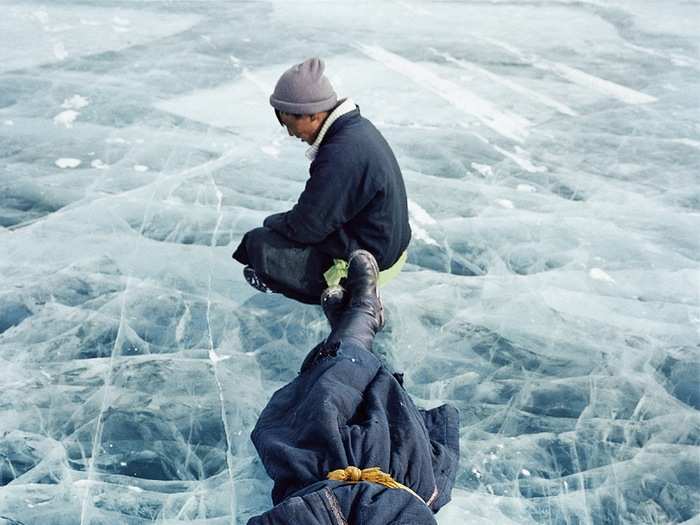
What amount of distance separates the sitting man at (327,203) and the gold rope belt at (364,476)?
0.84 meters

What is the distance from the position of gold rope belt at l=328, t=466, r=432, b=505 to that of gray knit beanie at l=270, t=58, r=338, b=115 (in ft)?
3.35

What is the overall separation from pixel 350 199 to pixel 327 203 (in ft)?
0.23

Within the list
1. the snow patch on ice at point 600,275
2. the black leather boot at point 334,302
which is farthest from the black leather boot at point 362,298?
the snow patch on ice at point 600,275

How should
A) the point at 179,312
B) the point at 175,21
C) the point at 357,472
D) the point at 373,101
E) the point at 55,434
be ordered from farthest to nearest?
the point at 175,21, the point at 373,101, the point at 179,312, the point at 55,434, the point at 357,472

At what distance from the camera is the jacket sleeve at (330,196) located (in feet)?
6.60

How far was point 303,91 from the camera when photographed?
6.50 ft

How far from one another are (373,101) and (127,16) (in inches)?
85.4

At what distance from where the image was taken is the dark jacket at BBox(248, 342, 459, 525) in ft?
4.53

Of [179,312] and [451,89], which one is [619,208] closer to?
[451,89]

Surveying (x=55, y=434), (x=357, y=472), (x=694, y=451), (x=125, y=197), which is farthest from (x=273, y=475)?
(x=125, y=197)

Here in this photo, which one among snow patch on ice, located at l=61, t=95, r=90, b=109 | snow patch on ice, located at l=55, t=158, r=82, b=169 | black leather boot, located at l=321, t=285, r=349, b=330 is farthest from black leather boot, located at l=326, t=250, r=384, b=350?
snow patch on ice, located at l=61, t=95, r=90, b=109

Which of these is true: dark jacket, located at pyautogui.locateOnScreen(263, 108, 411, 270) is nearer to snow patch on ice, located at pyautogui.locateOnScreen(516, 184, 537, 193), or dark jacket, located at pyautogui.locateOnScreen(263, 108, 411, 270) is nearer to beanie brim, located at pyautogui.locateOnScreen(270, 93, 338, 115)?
beanie brim, located at pyautogui.locateOnScreen(270, 93, 338, 115)

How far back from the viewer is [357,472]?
1.45 metres

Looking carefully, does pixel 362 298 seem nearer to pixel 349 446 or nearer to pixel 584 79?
pixel 349 446
